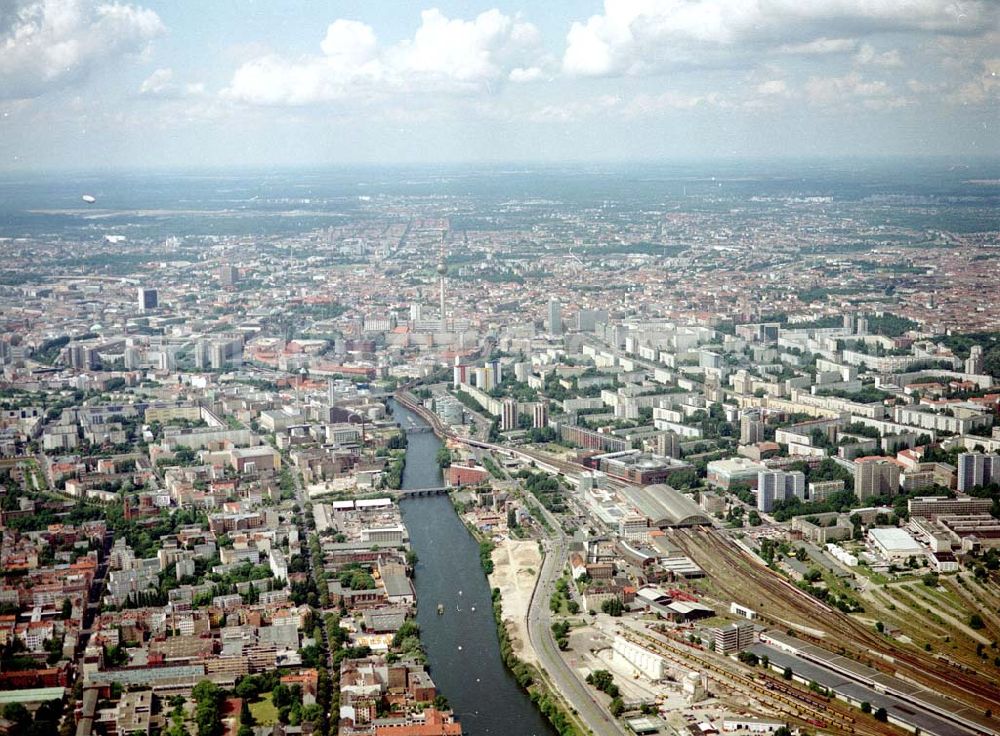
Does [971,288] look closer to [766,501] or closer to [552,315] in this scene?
[552,315]

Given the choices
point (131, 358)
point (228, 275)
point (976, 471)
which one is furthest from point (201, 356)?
point (976, 471)

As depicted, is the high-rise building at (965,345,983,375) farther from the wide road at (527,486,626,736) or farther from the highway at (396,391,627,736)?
the wide road at (527,486,626,736)

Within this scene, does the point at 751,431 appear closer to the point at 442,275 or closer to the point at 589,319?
the point at 589,319

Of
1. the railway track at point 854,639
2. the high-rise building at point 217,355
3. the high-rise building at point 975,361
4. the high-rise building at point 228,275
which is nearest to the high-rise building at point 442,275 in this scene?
the high-rise building at point 228,275

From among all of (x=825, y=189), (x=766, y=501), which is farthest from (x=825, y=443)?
(x=825, y=189)

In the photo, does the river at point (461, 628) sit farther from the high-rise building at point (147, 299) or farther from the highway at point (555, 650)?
the high-rise building at point (147, 299)

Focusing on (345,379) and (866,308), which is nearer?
(345,379)

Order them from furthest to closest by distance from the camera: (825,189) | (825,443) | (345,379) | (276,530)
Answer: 1. (825,189)
2. (345,379)
3. (825,443)
4. (276,530)
